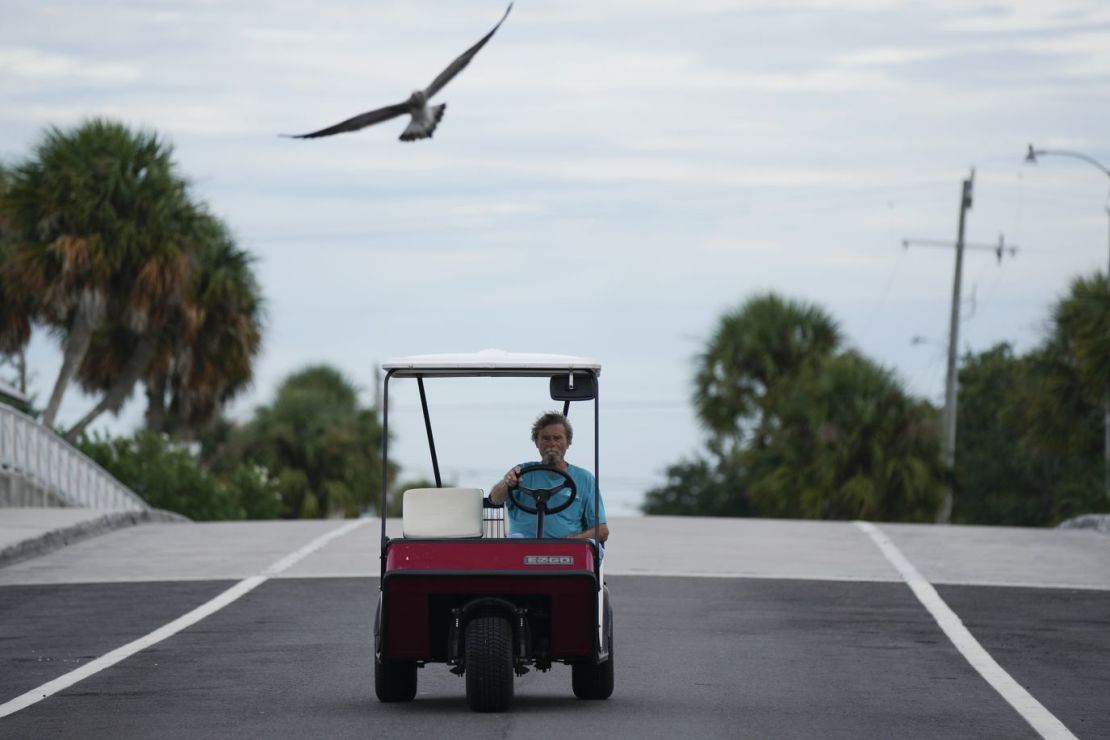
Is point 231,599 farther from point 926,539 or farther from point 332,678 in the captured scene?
point 926,539

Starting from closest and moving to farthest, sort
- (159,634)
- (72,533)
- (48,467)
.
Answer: (159,634), (72,533), (48,467)

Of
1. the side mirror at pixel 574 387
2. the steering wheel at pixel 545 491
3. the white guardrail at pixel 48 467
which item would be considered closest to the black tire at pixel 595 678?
the steering wheel at pixel 545 491

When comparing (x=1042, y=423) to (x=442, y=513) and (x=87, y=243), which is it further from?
(x=442, y=513)

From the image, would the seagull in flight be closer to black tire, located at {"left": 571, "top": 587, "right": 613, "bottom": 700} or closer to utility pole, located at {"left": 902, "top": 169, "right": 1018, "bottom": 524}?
black tire, located at {"left": 571, "top": 587, "right": 613, "bottom": 700}

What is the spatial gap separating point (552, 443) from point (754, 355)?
53.7 metres

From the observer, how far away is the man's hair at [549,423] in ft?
35.7

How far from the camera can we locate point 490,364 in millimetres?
10906

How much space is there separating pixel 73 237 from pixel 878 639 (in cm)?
2967

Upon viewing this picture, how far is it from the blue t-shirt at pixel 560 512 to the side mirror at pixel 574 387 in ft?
1.35

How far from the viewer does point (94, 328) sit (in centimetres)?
4244

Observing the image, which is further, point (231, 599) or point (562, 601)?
point (231, 599)

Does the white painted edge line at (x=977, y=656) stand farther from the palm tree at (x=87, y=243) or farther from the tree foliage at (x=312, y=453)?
the tree foliage at (x=312, y=453)

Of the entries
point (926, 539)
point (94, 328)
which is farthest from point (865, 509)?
point (926, 539)

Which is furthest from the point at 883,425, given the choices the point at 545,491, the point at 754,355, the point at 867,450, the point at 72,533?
the point at 545,491
